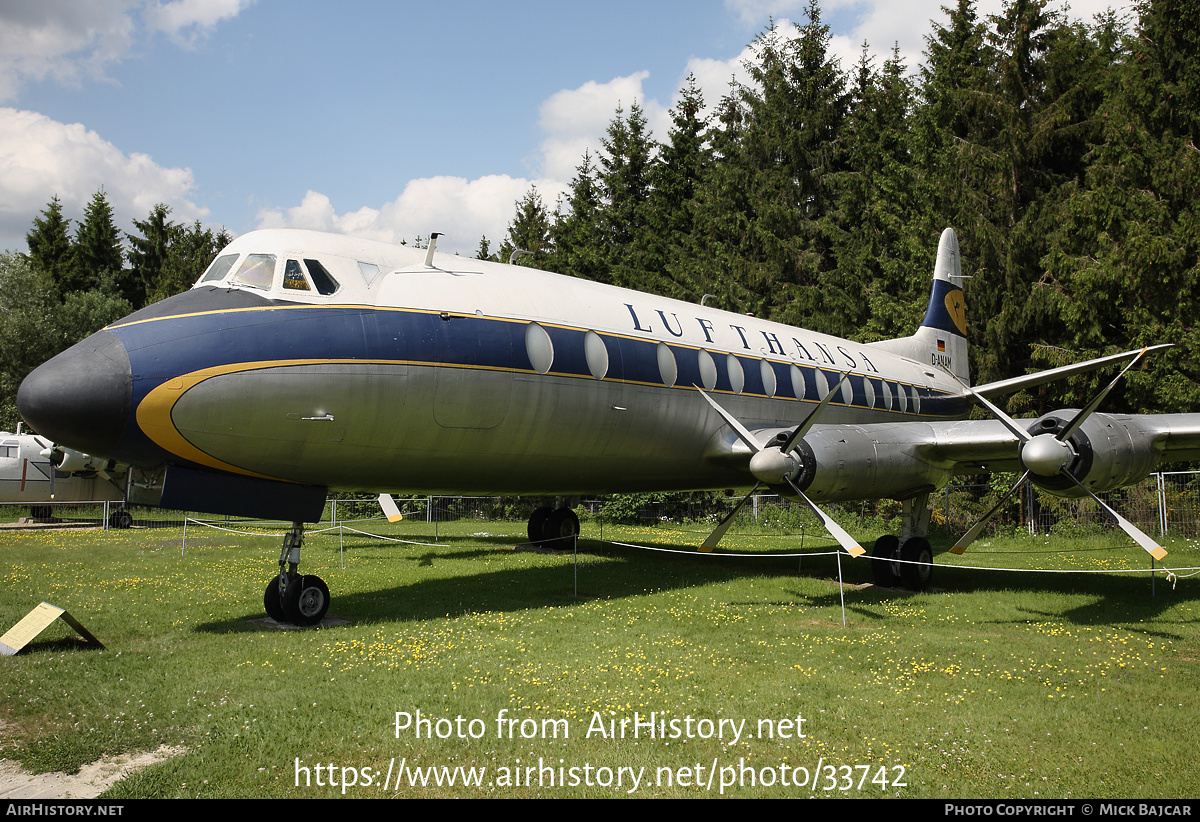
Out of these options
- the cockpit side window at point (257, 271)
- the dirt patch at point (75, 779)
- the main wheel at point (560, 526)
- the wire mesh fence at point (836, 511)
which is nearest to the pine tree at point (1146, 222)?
the wire mesh fence at point (836, 511)

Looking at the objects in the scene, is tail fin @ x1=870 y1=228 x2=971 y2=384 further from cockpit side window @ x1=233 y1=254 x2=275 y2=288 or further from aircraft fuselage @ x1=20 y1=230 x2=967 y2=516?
cockpit side window @ x1=233 y1=254 x2=275 y2=288

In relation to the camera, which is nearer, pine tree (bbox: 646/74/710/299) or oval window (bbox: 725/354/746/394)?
oval window (bbox: 725/354/746/394)

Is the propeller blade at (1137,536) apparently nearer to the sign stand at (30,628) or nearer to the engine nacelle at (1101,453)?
the engine nacelle at (1101,453)

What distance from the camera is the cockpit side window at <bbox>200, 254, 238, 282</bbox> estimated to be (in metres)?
8.40

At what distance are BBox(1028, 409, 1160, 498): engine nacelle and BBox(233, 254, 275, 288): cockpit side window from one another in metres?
8.89

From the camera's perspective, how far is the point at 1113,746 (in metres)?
5.09

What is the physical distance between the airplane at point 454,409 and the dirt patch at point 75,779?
3.33 m

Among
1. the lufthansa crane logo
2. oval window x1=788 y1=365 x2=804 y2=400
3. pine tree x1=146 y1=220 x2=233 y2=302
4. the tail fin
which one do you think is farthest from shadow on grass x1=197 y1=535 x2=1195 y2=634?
pine tree x1=146 y1=220 x2=233 y2=302

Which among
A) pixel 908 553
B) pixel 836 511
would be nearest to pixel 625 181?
pixel 836 511

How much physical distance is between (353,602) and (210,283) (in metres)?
4.49

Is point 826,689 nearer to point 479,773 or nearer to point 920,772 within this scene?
point 920,772

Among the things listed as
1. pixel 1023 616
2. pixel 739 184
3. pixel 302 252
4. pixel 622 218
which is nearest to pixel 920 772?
pixel 1023 616

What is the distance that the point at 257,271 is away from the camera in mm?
8234

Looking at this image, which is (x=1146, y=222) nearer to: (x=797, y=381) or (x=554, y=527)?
(x=797, y=381)
